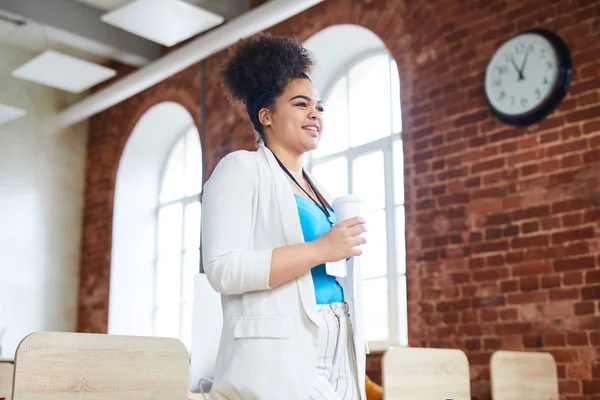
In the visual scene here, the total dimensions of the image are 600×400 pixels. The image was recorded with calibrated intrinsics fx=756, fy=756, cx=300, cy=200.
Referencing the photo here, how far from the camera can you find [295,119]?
1.45 metres

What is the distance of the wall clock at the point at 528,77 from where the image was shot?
3980 mm

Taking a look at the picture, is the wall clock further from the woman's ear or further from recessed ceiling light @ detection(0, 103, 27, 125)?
recessed ceiling light @ detection(0, 103, 27, 125)

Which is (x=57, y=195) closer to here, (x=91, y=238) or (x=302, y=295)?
(x=91, y=238)

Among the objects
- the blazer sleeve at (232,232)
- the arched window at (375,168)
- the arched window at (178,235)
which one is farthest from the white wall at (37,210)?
the blazer sleeve at (232,232)

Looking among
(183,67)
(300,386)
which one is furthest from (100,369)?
(183,67)

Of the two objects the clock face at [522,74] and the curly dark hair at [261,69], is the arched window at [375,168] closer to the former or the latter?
the clock face at [522,74]

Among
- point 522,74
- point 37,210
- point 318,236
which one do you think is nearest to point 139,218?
point 37,210

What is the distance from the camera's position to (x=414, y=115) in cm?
477

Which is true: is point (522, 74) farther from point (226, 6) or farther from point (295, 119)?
point (295, 119)

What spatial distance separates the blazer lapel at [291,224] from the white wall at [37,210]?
6434 mm

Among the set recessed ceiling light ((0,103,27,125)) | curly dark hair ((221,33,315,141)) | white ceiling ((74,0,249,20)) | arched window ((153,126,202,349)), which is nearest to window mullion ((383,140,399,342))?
white ceiling ((74,0,249,20))

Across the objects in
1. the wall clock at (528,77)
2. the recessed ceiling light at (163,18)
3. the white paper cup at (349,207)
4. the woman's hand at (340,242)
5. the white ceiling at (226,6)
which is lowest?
the woman's hand at (340,242)

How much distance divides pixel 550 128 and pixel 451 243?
85cm

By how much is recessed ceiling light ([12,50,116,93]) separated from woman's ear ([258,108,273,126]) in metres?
4.99
